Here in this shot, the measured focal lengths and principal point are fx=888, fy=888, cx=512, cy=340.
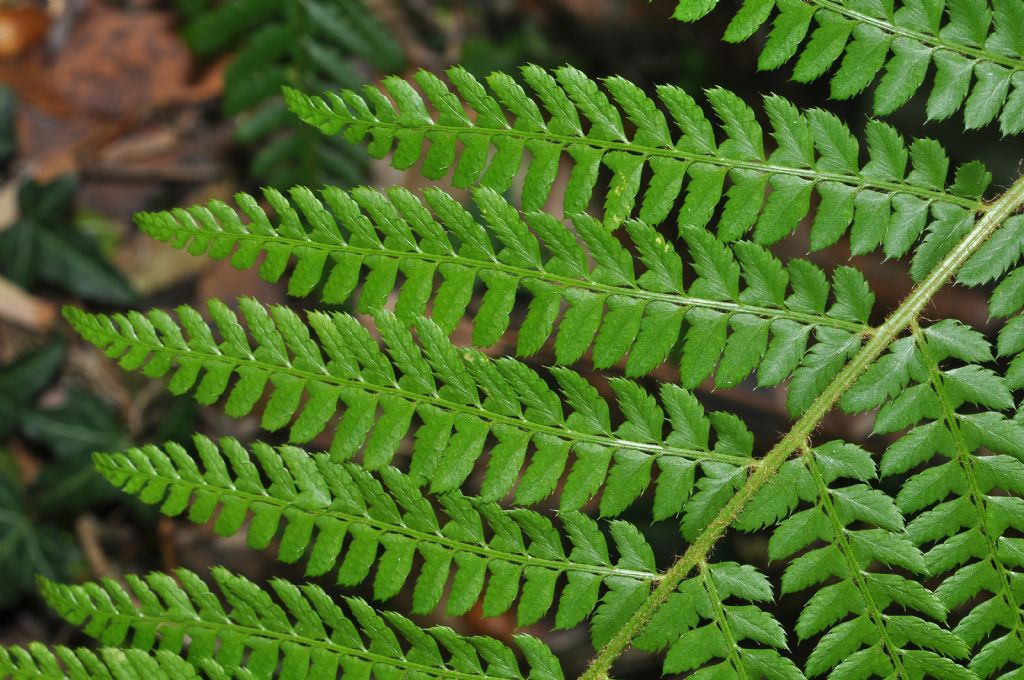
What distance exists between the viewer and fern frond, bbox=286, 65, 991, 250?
1.53 metres

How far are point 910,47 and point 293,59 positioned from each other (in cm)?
194

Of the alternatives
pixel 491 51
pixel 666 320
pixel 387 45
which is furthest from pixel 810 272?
pixel 491 51

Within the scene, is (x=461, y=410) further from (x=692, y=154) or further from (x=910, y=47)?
(x=910, y=47)

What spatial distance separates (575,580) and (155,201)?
2994 mm

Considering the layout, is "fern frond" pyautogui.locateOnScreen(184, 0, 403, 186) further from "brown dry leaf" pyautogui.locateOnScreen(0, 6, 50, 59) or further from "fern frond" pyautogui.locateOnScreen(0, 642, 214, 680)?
"fern frond" pyautogui.locateOnScreen(0, 642, 214, 680)

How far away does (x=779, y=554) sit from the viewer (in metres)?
1.54

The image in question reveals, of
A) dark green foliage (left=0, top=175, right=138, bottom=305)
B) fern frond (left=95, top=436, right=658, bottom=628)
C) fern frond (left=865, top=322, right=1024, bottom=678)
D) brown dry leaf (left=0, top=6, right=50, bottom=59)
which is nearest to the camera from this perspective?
fern frond (left=865, top=322, right=1024, bottom=678)

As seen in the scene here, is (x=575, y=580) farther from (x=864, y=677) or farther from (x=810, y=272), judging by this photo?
(x=810, y=272)

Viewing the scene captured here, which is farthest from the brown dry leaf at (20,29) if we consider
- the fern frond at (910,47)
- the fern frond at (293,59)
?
the fern frond at (910,47)

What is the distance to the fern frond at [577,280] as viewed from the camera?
5.05 ft

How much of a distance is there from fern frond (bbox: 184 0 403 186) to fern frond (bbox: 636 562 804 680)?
181 centimetres

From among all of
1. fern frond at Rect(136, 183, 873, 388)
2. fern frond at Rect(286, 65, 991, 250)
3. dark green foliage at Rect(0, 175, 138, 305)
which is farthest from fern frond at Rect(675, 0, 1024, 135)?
dark green foliage at Rect(0, 175, 138, 305)

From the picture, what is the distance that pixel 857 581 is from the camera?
59.1 inches

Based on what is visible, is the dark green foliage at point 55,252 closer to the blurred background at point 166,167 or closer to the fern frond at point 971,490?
the blurred background at point 166,167
